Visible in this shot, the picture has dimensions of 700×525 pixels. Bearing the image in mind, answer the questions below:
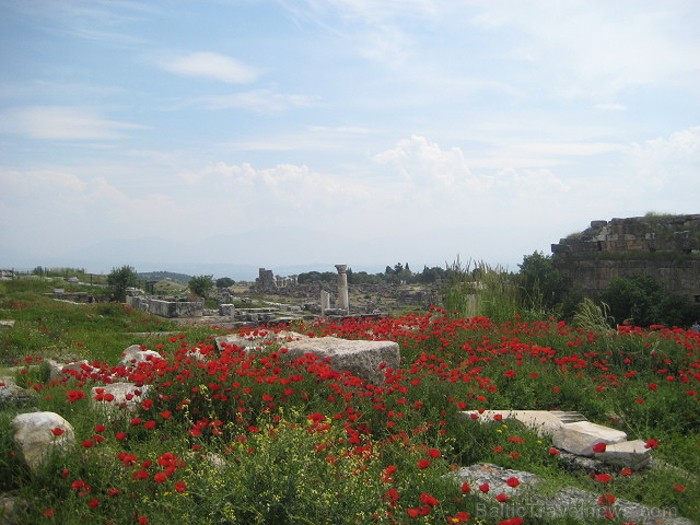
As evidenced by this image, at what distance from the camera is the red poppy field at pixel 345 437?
3961 mm

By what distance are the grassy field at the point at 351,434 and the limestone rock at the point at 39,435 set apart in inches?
3.8

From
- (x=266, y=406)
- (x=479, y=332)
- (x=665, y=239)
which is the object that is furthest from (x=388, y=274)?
(x=266, y=406)

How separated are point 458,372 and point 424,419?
1201 mm

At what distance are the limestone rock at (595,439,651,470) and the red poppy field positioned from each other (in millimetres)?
66

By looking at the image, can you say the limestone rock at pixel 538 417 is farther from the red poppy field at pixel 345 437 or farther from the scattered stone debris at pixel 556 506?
the scattered stone debris at pixel 556 506

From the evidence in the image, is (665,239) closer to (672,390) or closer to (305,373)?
(672,390)

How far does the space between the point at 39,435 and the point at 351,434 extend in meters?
2.32

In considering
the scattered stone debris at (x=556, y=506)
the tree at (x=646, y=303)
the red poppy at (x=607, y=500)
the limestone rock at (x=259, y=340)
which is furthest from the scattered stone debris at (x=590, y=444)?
the tree at (x=646, y=303)

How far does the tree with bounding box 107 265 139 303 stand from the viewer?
1234 inches

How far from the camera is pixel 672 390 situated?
6730 mm

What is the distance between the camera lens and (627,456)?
5.00 meters

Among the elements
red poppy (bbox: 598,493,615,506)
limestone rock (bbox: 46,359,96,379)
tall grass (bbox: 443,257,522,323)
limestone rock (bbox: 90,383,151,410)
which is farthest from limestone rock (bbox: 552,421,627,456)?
tall grass (bbox: 443,257,522,323)

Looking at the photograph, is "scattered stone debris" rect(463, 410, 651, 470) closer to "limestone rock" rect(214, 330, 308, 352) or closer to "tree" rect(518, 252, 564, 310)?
"limestone rock" rect(214, 330, 308, 352)

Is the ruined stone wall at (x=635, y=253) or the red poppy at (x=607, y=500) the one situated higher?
the ruined stone wall at (x=635, y=253)
